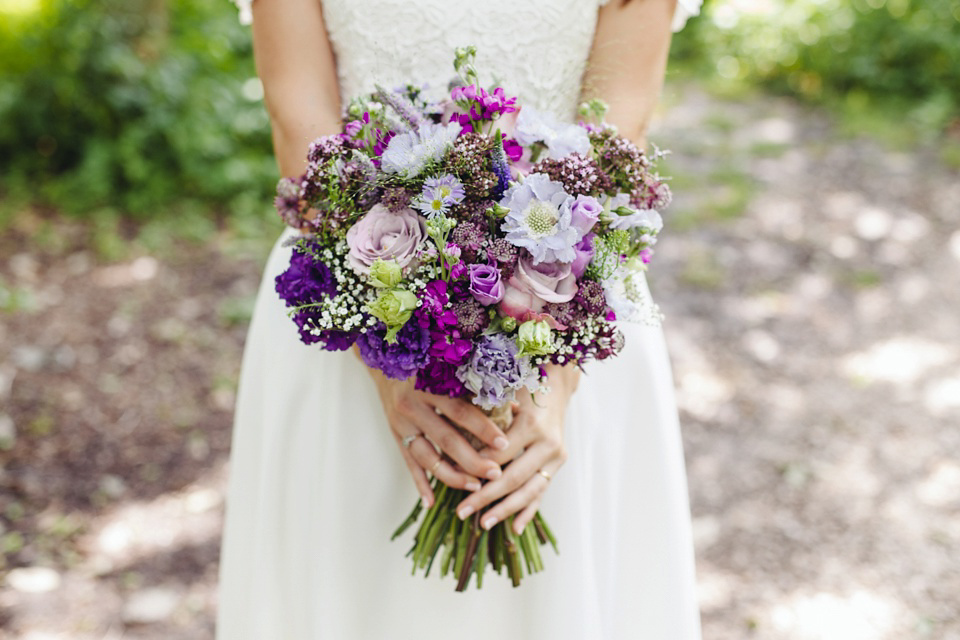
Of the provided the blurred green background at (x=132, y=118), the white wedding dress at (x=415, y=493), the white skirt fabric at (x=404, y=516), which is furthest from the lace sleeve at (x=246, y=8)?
the blurred green background at (x=132, y=118)

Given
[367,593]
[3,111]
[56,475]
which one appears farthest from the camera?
[3,111]

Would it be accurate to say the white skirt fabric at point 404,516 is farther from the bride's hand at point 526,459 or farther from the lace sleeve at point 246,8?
the lace sleeve at point 246,8

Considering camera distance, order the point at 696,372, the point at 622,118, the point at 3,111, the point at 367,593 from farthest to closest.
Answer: the point at 3,111 → the point at 696,372 → the point at 367,593 → the point at 622,118

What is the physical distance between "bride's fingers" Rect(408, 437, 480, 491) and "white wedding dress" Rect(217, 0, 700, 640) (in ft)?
0.72

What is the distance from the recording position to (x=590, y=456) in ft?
6.52

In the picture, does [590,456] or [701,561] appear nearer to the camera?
[590,456]

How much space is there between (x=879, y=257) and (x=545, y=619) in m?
4.02

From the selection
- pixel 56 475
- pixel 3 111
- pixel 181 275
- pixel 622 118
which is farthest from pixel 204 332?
pixel 622 118

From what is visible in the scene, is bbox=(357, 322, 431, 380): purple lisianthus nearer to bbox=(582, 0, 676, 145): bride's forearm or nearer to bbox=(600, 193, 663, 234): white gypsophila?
bbox=(600, 193, 663, 234): white gypsophila

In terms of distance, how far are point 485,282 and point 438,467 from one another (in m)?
0.52

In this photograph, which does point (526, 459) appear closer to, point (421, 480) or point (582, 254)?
point (421, 480)

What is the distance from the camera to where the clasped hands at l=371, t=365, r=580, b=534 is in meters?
1.70

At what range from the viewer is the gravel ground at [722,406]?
9.96 ft

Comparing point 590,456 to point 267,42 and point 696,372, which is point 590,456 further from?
point 696,372
